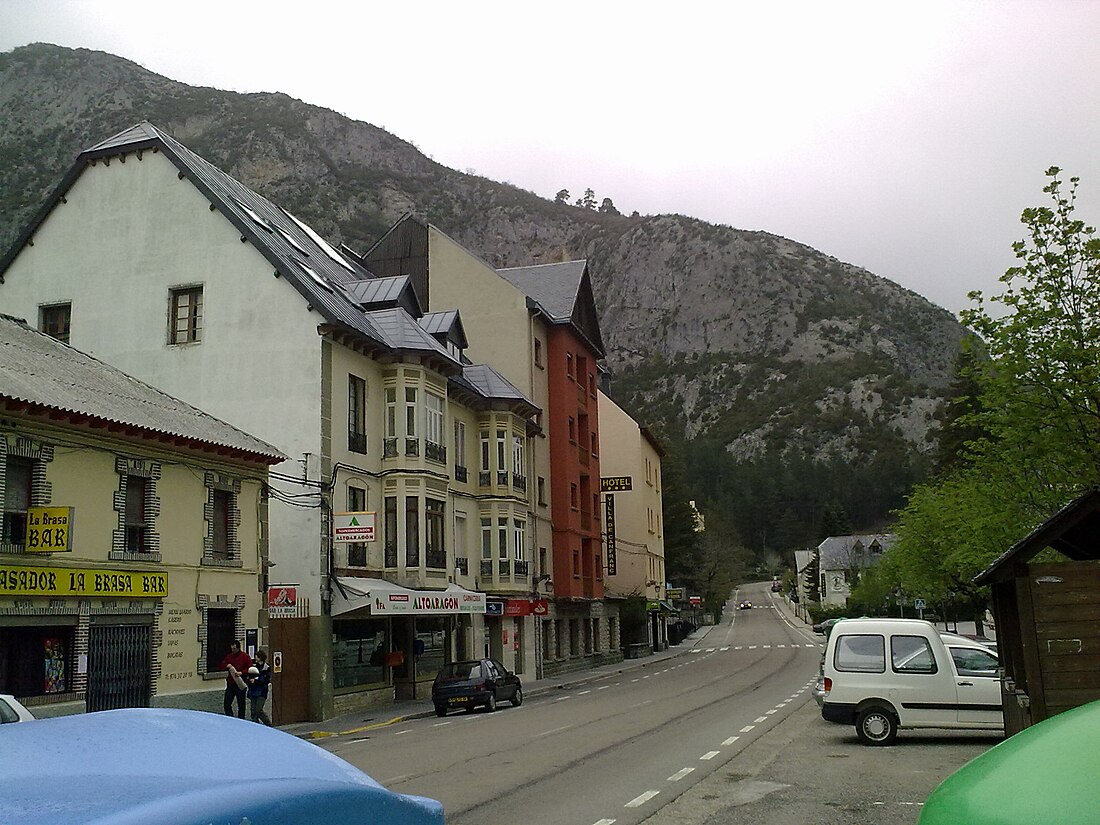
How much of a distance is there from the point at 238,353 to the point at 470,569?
12.2 meters

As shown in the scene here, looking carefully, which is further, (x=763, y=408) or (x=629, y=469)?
(x=763, y=408)

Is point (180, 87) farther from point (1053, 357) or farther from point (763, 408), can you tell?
point (1053, 357)

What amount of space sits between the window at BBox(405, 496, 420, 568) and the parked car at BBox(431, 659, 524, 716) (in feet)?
15.1

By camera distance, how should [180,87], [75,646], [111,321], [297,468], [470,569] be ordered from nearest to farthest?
1. [75,646]
2. [297,468]
3. [111,321]
4. [470,569]
5. [180,87]

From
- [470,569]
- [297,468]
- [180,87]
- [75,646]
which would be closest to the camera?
[75,646]

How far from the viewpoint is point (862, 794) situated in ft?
39.6

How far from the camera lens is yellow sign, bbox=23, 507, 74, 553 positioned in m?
18.5

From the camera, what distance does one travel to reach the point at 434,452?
33250mm

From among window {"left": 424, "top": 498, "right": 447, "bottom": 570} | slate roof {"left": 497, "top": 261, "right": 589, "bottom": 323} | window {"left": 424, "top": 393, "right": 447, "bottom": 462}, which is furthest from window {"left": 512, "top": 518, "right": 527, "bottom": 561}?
slate roof {"left": 497, "top": 261, "right": 589, "bottom": 323}

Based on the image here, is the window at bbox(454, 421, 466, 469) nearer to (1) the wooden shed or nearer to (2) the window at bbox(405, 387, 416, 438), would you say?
(2) the window at bbox(405, 387, 416, 438)

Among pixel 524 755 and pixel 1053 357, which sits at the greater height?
pixel 1053 357

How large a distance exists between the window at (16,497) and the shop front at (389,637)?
990cm

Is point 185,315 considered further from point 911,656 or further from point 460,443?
point 911,656

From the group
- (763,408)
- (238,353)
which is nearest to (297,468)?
(238,353)
